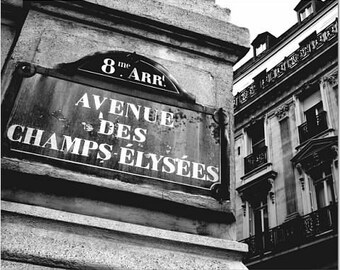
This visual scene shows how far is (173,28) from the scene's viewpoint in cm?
364

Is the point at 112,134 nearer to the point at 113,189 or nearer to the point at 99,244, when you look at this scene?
the point at 113,189

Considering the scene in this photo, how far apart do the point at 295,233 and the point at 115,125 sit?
42.7 ft

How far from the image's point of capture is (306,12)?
66.9 ft

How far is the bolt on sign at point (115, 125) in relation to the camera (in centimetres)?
280

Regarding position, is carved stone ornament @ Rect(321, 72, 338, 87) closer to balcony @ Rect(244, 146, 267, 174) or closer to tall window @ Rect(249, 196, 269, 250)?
balcony @ Rect(244, 146, 267, 174)

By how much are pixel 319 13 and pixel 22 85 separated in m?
18.4

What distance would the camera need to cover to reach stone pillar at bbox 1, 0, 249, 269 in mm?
2484

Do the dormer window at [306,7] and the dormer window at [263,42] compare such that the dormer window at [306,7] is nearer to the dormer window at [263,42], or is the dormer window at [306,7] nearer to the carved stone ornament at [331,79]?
the dormer window at [263,42]

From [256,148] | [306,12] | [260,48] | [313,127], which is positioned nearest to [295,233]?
[313,127]

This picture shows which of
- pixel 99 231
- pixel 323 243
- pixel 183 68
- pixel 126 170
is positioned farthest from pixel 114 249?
pixel 323 243

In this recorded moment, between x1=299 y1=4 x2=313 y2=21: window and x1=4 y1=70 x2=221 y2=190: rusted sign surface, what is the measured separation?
19.2 m

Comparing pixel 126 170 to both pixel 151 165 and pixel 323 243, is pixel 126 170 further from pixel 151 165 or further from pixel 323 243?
pixel 323 243

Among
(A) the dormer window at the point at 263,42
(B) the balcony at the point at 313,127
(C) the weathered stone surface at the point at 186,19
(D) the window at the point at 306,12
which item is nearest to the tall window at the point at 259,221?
(B) the balcony at the point at 313,127

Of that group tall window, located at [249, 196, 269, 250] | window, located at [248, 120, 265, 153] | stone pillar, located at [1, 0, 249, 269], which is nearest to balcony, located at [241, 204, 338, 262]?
tall window, located at [249, 196, 269, 250]
